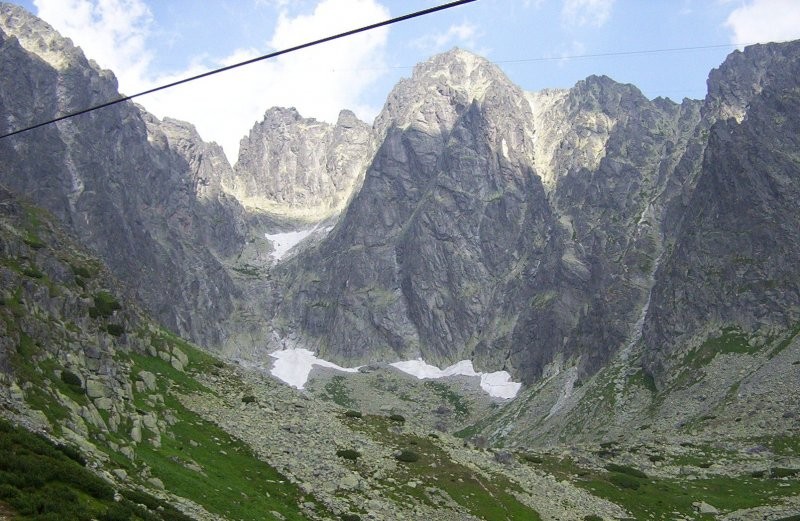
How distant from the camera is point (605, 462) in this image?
63.5 meters

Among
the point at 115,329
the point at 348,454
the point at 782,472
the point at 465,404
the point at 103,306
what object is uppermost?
the point at 465,404

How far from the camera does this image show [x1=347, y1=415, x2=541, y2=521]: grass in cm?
4069

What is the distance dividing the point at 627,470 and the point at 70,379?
5042cm

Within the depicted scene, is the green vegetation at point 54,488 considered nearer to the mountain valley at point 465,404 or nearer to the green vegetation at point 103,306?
the mountain valley at point 465,404

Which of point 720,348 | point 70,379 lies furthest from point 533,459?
point 720,348

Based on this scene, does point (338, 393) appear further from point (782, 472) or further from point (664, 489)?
point (782, 472)

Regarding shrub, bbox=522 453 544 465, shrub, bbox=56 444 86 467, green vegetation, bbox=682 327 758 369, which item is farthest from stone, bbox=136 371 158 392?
green vegetation, bbox=682 327 758 369

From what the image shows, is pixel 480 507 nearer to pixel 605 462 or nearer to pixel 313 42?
pixel 605 462

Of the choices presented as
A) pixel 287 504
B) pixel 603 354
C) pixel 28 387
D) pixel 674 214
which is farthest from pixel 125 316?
pixel 674 214

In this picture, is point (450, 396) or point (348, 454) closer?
point (348, 454)

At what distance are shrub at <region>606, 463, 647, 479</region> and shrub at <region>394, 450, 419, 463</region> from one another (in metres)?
23.9

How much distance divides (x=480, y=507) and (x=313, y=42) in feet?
120

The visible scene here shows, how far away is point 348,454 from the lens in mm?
43750

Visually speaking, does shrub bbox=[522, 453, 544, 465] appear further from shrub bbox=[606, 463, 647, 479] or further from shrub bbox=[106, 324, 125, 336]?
shrub bbox=[106, 324, 125, 336]
